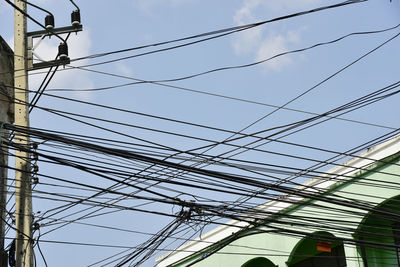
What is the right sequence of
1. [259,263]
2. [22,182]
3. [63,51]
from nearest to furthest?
1. [22,182]
2. [63,51]
3. [259,263]

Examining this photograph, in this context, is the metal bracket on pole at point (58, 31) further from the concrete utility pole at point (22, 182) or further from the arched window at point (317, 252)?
the arched window at point (317, 252)

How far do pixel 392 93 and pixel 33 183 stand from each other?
249 inches

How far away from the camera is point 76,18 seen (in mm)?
11742

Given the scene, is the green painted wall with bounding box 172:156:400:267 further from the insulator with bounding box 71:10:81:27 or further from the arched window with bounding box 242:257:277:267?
the insulator with bounding box 71:10:81:27

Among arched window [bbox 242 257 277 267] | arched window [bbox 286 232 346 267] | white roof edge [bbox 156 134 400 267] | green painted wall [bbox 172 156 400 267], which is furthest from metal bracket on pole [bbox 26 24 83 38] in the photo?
arched window [bbox 242 257 277 267]

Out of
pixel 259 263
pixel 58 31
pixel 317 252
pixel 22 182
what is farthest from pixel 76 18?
pixel 259 263

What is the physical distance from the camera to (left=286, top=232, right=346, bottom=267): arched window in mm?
18109

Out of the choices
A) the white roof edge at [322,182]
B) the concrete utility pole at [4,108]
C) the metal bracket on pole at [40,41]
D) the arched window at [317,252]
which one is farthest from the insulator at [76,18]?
the arched window at [317,252]

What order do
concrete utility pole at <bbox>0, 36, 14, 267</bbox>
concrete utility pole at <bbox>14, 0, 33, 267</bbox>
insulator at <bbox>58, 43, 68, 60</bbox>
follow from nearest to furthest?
1. concrete utility pole at <bbox>14, 0, 33, 267</bbox>
2. insulator at <bbox>58, 43, 68, 60</bbox>
3. concrete utility pole at <bbox>0, 36, 14, 267</bbox>

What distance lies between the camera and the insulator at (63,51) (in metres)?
11.4

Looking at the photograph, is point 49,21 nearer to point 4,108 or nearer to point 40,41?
point 40,41

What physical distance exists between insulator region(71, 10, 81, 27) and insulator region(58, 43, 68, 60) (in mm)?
430

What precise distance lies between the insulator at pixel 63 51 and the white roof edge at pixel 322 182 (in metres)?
4.01

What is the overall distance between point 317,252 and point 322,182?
439 centimetres
